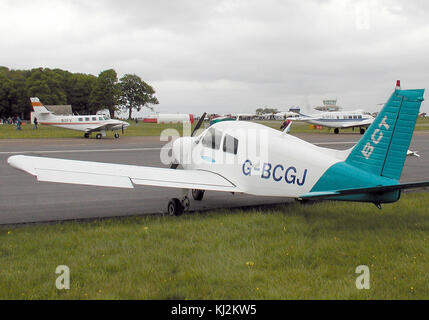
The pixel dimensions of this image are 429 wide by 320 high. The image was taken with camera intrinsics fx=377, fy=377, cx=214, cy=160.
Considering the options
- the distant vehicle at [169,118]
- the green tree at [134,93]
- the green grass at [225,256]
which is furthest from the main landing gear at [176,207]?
the green tree at [134,93]

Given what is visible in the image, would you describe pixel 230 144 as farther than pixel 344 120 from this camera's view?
No

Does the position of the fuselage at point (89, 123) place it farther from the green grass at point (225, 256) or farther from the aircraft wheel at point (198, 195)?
the green grass at point (225, 256)

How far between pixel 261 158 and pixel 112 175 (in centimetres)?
322

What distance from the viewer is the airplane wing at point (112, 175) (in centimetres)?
743

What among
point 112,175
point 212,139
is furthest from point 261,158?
point 112,175

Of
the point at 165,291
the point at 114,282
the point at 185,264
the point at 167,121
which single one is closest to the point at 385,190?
the point at 185,264

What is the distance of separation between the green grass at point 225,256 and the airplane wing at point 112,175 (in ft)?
2.62

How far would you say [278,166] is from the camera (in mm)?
7867

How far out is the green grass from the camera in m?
4.73

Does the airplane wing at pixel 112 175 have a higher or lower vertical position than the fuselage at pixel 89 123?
lower

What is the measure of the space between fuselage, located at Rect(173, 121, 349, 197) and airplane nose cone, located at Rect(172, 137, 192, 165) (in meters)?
0.30

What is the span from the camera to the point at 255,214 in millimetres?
8570

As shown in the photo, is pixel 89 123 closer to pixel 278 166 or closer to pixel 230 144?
pixel 230 144
